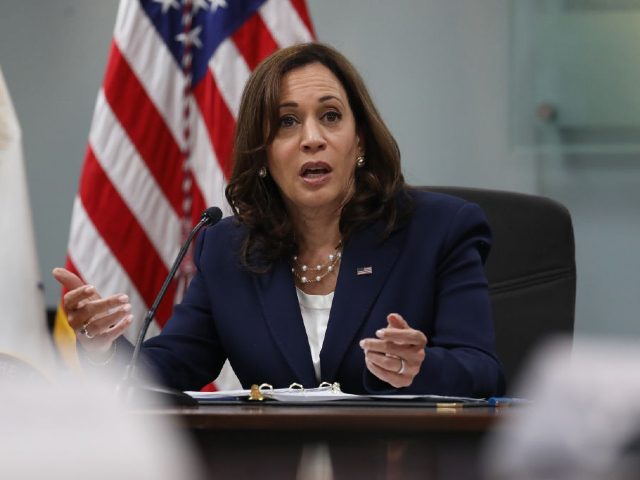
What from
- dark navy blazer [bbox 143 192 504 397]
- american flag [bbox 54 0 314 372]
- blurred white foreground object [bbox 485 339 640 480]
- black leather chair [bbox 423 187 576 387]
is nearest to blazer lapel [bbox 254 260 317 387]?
dark navy blazer [bbox 143 192 504 397]

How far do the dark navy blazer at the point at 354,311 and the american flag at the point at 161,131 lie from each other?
64cm

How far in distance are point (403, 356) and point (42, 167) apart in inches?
81.7

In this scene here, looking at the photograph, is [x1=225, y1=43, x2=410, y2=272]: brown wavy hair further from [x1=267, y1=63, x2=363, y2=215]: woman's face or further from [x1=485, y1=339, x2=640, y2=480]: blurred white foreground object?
[x1=485, y1=339, x2=640, y2=480]: blurred white foreground object

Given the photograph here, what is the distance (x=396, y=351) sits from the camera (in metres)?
1.58

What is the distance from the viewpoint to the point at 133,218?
9.41 ft

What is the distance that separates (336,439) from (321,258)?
3.81 ft

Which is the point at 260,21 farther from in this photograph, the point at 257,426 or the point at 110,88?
the point at 257,426

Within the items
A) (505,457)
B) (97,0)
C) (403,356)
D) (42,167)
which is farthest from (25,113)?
(505,457)

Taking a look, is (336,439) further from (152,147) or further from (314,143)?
(152,147)

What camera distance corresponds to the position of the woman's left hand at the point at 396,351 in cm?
153

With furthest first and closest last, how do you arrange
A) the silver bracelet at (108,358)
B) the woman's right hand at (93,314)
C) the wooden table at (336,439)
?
the silver bracelet at (108,358)
the woman's right hand at (93,314)
the wooden table at (336,439)

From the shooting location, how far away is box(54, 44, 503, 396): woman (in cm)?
200

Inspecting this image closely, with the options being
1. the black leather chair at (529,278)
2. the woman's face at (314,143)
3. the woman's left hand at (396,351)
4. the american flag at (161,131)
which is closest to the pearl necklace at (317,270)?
the woman's face at (314,143)

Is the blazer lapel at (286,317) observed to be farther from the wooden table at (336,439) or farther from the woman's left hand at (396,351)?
the wooden table at (336,439)
